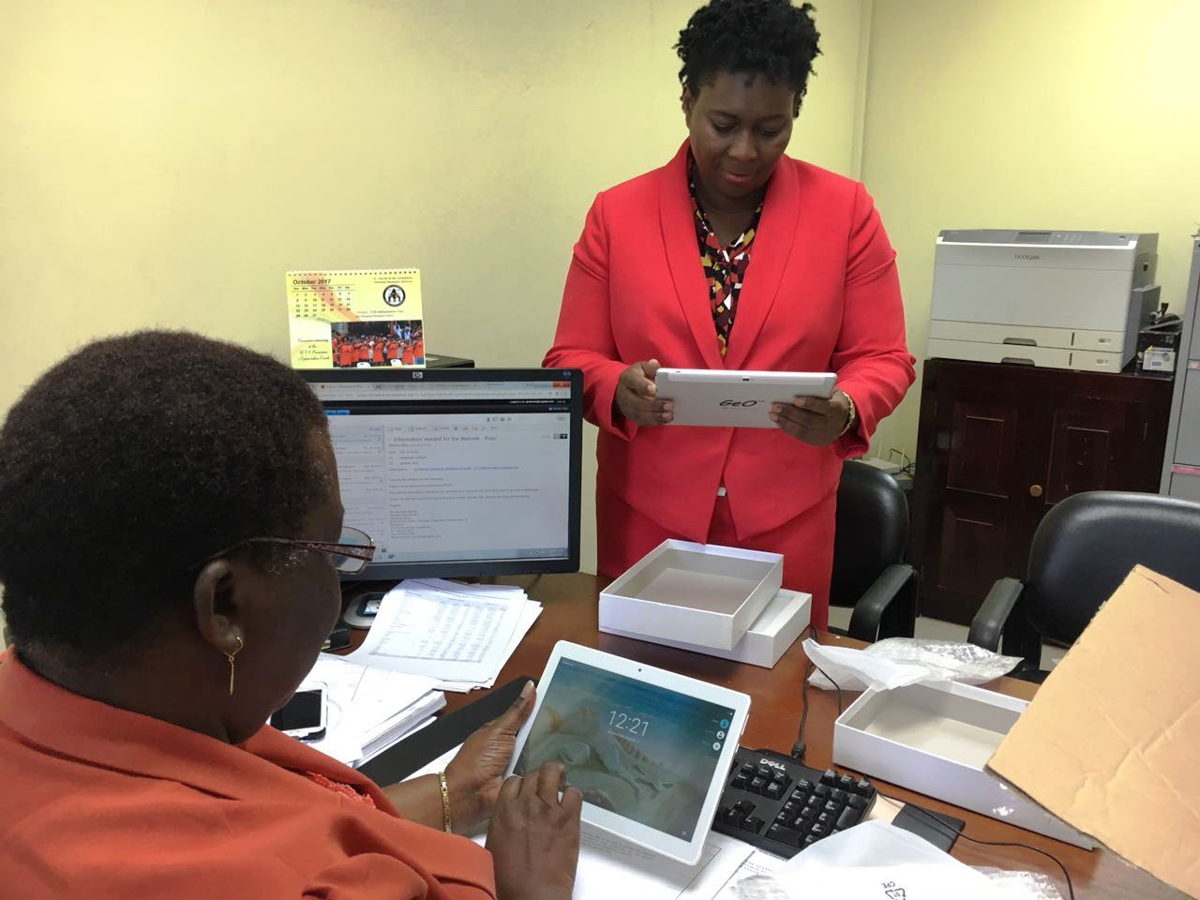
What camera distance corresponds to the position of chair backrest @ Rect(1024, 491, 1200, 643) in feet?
5.38

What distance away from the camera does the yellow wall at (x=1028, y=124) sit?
3033 millimetres

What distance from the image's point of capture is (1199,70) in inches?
116

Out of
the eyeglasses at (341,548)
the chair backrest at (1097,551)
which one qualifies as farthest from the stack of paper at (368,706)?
the chair backrest at (1097,551)

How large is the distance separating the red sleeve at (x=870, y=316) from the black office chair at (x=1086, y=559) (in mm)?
434

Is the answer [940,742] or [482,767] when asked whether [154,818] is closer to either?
[482,767]

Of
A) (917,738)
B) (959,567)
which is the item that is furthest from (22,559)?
(959,567)

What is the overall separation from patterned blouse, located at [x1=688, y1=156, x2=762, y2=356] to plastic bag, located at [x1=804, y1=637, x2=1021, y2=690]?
55cm

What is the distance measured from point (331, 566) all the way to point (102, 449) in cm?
19

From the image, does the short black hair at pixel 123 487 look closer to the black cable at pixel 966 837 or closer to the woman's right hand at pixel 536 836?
the woman's right hand at pixel 536 836

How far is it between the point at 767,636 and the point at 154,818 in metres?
0.88

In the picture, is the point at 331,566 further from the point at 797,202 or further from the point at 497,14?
the point at 497,14

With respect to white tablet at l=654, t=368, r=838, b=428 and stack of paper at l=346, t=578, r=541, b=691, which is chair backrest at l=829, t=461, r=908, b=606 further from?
stack of paper at l=346, t=578, r=541, b=691

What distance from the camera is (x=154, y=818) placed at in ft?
1.85

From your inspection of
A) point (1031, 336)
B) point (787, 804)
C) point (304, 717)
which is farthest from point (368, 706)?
point (1031, 336)
